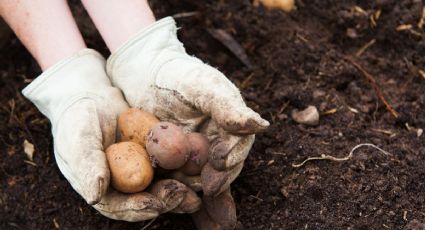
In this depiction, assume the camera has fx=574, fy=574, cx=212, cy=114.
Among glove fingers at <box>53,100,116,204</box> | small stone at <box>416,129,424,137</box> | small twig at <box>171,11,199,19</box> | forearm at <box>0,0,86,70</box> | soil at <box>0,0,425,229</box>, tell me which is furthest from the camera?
small twig at <box>171,11,199,19</box>

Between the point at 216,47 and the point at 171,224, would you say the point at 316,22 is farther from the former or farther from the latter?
the point at 171,224

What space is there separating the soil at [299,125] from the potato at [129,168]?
395 mm

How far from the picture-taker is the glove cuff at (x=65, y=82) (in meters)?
2.07

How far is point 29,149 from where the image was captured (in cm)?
248

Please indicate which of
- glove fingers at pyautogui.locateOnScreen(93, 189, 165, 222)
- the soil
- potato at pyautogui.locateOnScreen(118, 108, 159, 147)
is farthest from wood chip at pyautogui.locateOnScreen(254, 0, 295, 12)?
glove fingers at pyautogui.locateOnScreen(93, 189, 165, 222)

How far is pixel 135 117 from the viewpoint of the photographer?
196 centimetres

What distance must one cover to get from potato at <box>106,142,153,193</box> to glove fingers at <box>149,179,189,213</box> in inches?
1.8

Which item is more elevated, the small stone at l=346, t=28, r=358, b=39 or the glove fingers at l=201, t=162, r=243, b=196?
the glove fingers at l=201, t=162, r=243, b=196

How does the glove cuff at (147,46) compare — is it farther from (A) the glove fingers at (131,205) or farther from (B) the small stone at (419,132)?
(B) the small stone at (419,132)

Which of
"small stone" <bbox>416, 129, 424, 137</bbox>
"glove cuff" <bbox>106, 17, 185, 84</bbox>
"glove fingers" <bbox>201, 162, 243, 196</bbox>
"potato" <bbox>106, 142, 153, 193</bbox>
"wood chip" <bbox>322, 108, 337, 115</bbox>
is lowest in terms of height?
"small stone" <bbox>416, 129, 424, 137</bbox>

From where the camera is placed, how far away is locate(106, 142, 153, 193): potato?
5.85 feet

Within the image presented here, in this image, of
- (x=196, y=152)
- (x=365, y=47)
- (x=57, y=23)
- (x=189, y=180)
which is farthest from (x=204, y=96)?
(x=365, y=47)

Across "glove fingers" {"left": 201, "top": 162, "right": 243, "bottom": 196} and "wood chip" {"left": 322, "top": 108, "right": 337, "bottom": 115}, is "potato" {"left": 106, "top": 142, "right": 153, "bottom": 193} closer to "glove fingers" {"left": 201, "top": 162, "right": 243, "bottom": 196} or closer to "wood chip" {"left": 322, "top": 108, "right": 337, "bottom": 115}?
"glove fingers" {"left": 201, "top": 162, "right": 243, "bottom": 196}

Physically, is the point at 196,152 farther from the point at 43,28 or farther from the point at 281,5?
the point at 281,5
